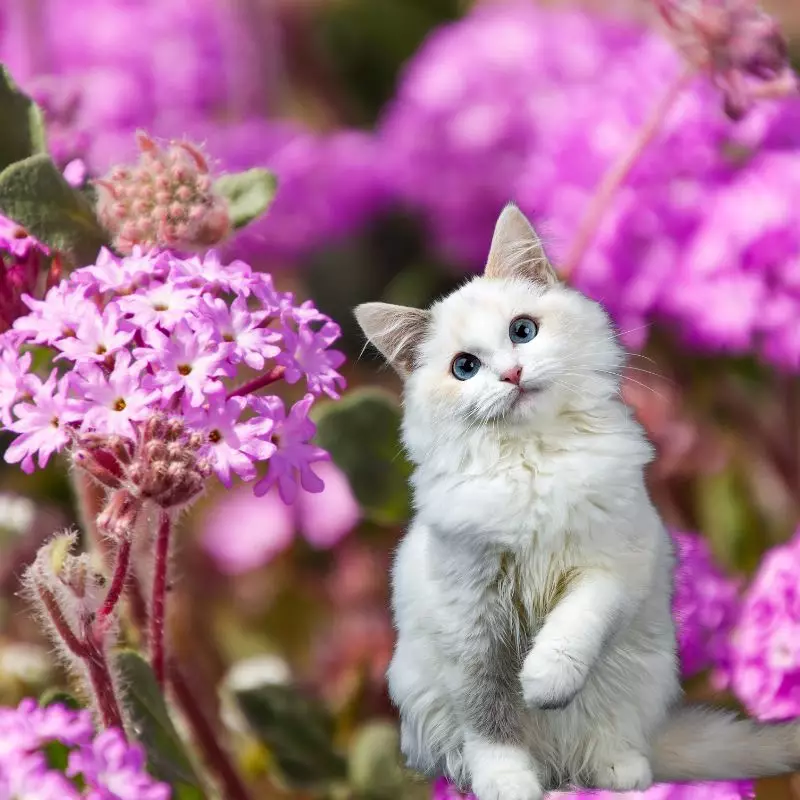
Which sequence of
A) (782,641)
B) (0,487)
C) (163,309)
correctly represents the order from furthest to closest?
(0,487) < (782,641) < (163,309)

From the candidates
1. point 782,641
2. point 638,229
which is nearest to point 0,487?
point 638,229

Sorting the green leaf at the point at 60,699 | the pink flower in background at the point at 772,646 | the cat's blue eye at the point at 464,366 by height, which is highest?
the cat's blue eye at the point at 464,366

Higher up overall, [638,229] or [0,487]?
[638,229]

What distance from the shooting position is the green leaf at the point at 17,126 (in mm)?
947

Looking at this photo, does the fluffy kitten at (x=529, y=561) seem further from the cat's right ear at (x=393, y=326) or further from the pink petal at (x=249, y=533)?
the pink petal at (x=249, y=533)

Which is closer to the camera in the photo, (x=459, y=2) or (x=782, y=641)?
(x=782, y=641)

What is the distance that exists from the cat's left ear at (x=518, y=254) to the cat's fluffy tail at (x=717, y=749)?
0.84 ft

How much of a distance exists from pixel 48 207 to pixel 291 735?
0.51 meters

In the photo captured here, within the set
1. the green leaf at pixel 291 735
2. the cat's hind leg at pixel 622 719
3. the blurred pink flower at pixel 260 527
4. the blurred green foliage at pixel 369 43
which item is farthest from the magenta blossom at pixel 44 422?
the blurred green foliage at pixel 369 43

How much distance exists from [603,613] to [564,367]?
0.41ft

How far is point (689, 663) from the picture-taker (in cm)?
95

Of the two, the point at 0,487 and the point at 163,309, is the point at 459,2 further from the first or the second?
the point at 163,309

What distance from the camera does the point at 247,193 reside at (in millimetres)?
947

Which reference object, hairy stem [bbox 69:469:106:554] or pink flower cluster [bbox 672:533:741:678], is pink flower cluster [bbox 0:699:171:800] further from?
pink flower cluster [bbox 672:533:741:678]
